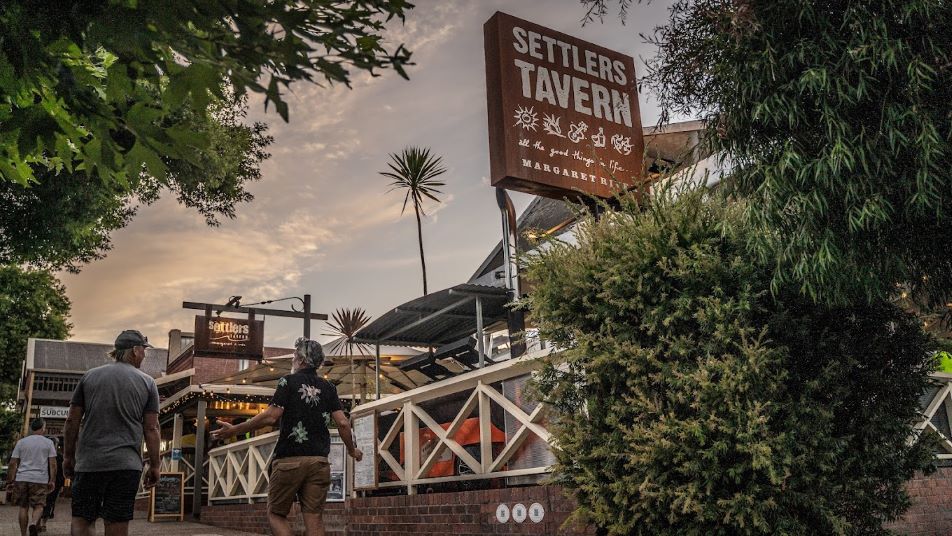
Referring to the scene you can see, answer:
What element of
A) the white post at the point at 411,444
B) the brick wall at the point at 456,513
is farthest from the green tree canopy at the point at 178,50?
the white post at the point at 411,444

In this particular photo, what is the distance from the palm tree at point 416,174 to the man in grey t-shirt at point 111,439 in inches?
553

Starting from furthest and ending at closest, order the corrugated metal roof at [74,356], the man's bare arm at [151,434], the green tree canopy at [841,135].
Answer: the corrugated metal roof at [74,356] < the man's bare arm at [151,434] < the green tree canopy at [841,135]

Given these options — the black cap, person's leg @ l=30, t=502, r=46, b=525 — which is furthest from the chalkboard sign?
the black cap

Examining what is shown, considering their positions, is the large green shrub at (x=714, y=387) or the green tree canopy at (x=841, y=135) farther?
the large green shrub at (x=714, y=387)

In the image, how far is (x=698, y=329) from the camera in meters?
4.97

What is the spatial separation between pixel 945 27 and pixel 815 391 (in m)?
2.36

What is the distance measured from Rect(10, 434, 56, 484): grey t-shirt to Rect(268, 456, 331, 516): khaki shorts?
5426 millimetres

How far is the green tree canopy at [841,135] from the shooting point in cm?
397

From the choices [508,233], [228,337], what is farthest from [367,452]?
[228,337]

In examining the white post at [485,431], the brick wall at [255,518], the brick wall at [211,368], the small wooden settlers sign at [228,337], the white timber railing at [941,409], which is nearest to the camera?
the white post at [485,431]

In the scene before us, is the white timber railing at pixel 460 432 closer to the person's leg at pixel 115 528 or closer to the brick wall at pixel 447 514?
the brick wall at pixel 447 514

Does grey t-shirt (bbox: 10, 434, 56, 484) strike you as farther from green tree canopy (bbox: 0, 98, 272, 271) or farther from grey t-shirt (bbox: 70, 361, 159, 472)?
grey t-shirt (bbox: 70, 361, 159, 472)

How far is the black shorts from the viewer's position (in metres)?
4.79

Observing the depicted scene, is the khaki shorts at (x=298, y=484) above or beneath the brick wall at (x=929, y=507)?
above
